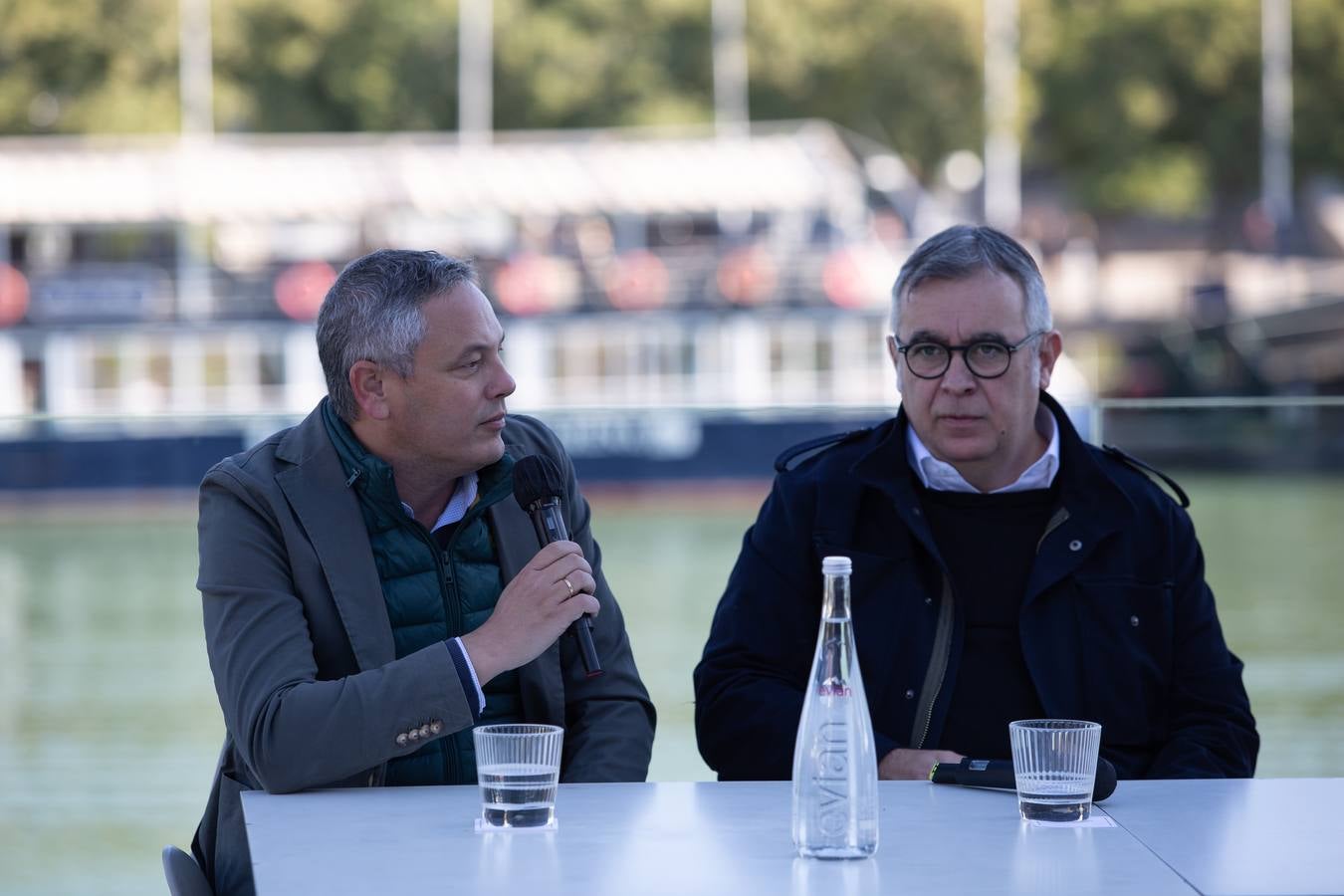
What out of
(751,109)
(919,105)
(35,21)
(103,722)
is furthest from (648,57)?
(103,722)

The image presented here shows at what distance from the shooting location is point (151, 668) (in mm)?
7922

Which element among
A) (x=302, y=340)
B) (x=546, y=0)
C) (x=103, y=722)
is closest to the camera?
(x=103, y=722)

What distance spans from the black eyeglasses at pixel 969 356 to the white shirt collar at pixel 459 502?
733 mm

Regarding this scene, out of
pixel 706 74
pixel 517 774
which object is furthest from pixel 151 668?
pixel 706 74

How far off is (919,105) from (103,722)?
82.7 ft

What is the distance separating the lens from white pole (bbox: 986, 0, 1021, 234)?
29.6 metres

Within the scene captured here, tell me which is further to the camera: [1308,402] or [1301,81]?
[1301,81]

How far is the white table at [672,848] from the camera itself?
75.3 inches

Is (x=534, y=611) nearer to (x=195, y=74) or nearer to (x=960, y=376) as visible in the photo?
(x=960, y=376)

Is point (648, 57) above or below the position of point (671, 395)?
above

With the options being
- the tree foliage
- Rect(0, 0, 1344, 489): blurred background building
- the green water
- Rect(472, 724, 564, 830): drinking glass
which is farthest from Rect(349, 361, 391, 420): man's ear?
the tree foliage

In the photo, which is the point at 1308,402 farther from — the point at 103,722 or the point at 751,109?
the point at 751,109

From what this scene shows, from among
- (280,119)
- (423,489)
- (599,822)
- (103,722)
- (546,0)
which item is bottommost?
(103,722)

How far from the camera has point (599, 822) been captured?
218cm
